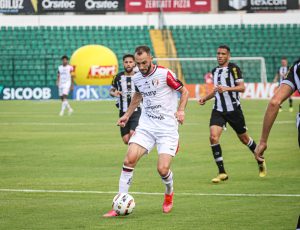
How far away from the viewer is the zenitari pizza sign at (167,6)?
5944 centimetres

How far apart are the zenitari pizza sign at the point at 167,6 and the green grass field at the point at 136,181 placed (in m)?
30.2

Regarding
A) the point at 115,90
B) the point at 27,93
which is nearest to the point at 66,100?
the point at 27,93

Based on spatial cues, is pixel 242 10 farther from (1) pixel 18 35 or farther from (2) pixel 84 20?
(1) pixel 18 35

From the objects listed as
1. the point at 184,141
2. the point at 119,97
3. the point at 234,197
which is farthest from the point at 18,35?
the point at 234,197

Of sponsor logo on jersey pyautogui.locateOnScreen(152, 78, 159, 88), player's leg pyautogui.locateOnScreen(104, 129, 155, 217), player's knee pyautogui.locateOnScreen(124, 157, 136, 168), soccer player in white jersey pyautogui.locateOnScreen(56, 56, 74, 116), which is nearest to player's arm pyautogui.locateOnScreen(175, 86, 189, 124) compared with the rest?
sponsor logo on jersey pyautogui.locateOnScreen(152, 78, 159, 88)

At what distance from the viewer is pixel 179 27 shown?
6050 centimetres

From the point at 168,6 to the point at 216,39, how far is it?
3.84m

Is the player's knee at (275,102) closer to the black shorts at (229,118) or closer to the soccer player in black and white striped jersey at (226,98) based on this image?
the soccer player in black and white striped jersey at (226,98)

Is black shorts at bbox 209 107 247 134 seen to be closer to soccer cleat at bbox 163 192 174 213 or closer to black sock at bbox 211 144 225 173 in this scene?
black sock at bbox 211 144 225 173

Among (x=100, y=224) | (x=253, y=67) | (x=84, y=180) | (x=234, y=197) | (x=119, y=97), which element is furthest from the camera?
(x=253, y=67)

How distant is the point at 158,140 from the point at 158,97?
23.4 inches

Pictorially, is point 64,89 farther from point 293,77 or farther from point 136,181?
point 293,77

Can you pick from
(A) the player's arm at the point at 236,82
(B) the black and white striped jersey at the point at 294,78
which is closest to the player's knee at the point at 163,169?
(B) the black and white striped jersey at the point at 294,78

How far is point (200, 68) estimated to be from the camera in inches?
2231
